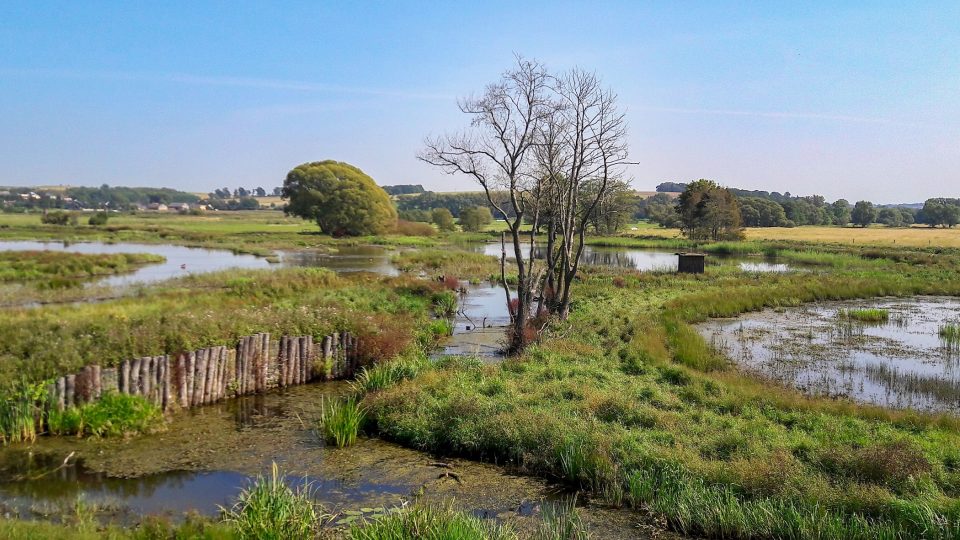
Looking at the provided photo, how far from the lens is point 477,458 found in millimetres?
11141

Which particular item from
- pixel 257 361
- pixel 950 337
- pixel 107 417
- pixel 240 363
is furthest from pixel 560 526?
pixel 950 337

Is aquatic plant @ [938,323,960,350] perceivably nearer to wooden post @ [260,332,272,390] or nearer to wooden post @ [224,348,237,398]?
wooden post @ [260,332,272,390]

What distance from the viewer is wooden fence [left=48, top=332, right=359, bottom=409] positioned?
11766mm

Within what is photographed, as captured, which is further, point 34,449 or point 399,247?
point 399,247

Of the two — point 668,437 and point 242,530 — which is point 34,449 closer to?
point 242,530

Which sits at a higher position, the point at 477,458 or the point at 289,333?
the point at 289,333

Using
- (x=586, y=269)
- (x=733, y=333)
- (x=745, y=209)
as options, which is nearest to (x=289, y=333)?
(x=733, y=333)

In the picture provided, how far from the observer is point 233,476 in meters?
10.3

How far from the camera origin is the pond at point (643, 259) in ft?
163

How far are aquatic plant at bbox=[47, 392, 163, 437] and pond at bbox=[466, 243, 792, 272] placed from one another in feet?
117

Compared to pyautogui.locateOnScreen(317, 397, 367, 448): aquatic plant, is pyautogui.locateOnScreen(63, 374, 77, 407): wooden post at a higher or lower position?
higher

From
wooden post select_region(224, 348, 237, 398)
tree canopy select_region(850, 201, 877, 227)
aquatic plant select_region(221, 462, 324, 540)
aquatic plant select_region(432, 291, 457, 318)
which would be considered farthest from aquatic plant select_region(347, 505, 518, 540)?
tree canopy select_region(850, 201, 877, 227)

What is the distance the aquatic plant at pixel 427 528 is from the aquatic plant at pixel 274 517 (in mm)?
572

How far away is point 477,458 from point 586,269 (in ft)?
109
